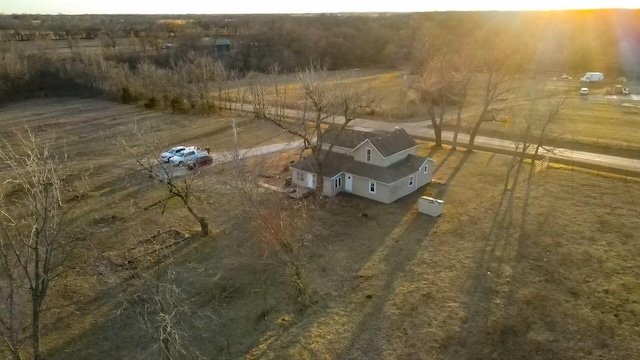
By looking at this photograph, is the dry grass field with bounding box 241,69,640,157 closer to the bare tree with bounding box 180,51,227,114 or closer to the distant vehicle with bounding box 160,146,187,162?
the bare tree with bounding box 180,51,227,114

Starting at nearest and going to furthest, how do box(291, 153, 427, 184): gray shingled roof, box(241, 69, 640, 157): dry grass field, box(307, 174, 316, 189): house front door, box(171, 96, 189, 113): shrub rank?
1. box(291, 153, 427, 184): gray shingled roof
2. box(307, 174, 316, 189): house front door
3. box(241, 69, 640, 157): dry grass field
4. box(171, 96, 189, 113): shrub

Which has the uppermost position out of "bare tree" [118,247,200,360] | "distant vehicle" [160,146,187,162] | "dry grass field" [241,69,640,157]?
"dry grass field" [241,69,640,157]

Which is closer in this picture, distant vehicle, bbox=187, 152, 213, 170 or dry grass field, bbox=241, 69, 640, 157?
distant vehicle, bbox=187, 152, 213, 170

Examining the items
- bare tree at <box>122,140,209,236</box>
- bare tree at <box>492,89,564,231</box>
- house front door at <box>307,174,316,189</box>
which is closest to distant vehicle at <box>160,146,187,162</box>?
bare tree at <box>122,140,209,236</box>

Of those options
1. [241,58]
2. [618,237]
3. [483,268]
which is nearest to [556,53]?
[241,58]

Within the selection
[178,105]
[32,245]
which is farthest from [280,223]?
[178,105]

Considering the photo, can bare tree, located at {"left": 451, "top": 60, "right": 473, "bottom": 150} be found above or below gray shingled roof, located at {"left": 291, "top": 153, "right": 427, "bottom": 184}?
above

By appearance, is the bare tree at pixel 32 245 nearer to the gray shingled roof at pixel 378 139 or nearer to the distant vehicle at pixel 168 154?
the distant vehicle at pixel 168 154
